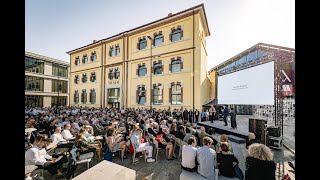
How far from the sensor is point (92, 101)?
27.3 metres

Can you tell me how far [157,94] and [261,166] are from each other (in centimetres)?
1712

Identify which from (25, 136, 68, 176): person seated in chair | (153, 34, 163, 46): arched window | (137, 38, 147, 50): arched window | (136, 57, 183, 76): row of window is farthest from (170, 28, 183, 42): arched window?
(25, 136, 68, 176): person seated in chair

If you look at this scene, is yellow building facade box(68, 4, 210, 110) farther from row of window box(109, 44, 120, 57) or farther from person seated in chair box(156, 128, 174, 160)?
person seated in chair box(156, 128, 174, 160)

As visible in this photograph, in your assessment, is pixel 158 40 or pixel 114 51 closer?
pixel 158 40

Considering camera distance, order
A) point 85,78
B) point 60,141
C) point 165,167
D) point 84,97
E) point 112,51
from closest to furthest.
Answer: point 165,167, point 60,141, point 112,51, point 84,97, point 85,78

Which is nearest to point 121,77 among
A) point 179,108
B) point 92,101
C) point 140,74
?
point 140,74

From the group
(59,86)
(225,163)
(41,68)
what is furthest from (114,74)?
(59,86)

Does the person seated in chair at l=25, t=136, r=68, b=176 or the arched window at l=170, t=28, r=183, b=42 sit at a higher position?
the arched window at l=170, t=28, r=183, b=42

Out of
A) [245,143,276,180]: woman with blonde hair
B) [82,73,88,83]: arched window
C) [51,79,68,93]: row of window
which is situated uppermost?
[82,73,88,83]: arched window

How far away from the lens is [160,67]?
20500 millimetres

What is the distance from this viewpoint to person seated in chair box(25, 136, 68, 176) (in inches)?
170

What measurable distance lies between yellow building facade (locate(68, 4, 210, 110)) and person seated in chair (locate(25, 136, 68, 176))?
14.2m

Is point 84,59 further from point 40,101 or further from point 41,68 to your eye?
point 40,101
